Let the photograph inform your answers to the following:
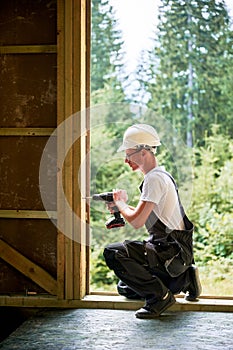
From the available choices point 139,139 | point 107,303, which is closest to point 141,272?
point 107,303

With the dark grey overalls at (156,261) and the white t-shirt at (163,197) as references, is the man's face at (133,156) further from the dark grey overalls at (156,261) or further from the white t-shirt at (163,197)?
the dark grey overalls at (156,261)

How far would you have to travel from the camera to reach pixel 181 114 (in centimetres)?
807

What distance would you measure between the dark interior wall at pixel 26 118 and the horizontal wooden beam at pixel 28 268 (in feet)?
0.16

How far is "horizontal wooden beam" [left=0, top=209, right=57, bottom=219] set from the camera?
4.82m

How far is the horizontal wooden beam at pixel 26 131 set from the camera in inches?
189

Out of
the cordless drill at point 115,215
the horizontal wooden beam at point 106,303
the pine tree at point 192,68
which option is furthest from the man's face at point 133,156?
the pine tree at point 192,68

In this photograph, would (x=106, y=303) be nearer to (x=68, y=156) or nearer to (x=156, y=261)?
(x=156, y=261)

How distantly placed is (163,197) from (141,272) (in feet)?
1.83

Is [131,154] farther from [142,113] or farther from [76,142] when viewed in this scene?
[142,113]

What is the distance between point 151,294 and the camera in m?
4.52

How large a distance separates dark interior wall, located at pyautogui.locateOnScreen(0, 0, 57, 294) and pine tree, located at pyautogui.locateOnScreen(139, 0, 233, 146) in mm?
3385

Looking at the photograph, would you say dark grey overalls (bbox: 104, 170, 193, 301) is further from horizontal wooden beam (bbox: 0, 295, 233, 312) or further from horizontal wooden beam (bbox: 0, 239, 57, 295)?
horizontal wooden beam (bbox: 0, 239, 57, 295)

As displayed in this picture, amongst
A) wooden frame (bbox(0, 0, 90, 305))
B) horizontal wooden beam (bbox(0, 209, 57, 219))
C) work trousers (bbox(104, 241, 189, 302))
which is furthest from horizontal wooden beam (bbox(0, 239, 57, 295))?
work trousers (bbox(104, 241, 189, 302))

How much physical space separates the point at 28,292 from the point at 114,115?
373cm
